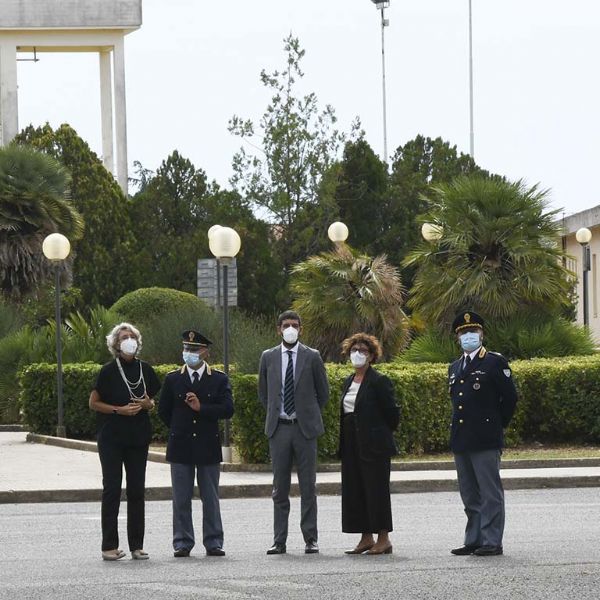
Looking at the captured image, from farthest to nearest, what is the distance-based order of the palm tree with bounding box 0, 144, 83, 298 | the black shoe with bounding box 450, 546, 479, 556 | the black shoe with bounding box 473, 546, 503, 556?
the palm tree with bounding box 0, 144, 83, 298
the black shoe with bounding box 450, 546, 479, 556
the black shoe with bounding box 473, 546, 503, 556

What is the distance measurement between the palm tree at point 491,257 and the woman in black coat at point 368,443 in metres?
13.8

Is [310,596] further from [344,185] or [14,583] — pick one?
[344,185]

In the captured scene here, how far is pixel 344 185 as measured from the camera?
53094 mm

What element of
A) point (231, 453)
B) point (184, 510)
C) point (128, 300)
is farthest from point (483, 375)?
point (128, 300)

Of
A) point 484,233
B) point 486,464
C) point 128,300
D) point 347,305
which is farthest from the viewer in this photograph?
point 128,300

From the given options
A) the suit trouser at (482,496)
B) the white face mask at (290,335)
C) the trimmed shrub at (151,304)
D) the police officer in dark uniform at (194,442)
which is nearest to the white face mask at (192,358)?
the police officer in dark uniform at (194,442)

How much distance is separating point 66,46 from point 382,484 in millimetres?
47460

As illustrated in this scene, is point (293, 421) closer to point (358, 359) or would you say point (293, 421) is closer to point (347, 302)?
point (358, 359)

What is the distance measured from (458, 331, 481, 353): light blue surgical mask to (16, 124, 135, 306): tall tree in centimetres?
3774

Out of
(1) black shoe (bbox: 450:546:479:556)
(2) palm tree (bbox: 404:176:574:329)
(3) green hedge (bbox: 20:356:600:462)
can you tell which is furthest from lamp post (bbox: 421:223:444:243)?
(1) black shoe (bbox: 450:546:479:556)

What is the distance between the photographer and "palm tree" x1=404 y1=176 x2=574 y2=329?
26.6 meters

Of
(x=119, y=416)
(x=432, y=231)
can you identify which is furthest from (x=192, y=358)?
(x=432, y=231)

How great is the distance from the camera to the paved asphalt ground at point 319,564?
10.6 meters

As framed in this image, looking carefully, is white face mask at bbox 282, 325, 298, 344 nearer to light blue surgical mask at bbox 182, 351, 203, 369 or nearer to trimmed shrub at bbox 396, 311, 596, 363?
light blue surgical mask at bbox 182, 351, 203, 369
